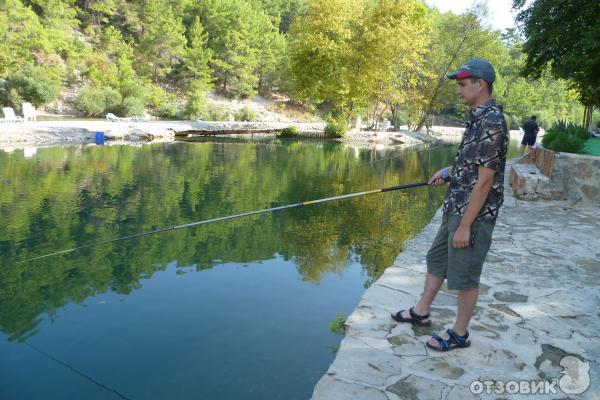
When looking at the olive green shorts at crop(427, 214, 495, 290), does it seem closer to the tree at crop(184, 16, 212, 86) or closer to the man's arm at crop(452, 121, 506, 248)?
the man's arm at crop(452, 121, 506, 248)

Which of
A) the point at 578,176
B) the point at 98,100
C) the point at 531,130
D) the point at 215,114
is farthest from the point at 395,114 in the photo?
the point at 578,176

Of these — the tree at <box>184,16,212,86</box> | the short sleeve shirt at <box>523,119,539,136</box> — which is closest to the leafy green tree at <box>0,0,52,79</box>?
the tree at <box>184,16,212,86</box>

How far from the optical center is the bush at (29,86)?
24594 mm

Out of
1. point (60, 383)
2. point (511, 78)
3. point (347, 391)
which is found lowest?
point (60, 383)

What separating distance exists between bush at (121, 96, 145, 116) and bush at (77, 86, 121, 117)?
15.4 inches

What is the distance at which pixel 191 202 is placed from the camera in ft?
27.4

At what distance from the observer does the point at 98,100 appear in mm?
28484

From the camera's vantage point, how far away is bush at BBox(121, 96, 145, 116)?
29344mm

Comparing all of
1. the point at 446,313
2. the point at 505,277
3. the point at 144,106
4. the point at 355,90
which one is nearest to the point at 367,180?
the point at 505,277

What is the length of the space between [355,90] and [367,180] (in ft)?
65.8

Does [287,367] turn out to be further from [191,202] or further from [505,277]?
[191,202]

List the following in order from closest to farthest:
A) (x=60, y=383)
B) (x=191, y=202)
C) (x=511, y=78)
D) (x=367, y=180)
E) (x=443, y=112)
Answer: (x=60, y=383)
(x=191, y=202)
(x=367, y=180)
(x=511, y=78)
(x=443, y=112)

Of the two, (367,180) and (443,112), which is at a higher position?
(443,112)

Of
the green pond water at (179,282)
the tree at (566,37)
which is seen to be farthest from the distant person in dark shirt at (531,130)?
the green pond water at (179,282)
